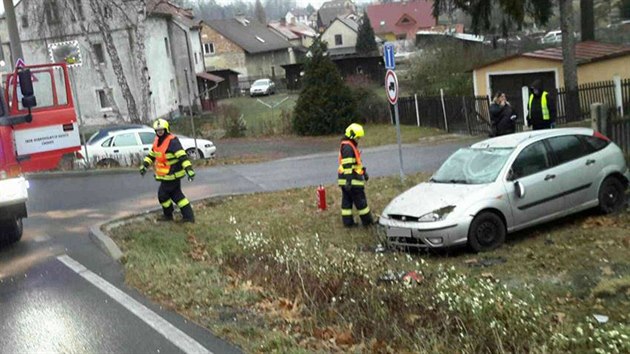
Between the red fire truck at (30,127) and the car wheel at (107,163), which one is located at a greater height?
the red fire truck at (30,127)

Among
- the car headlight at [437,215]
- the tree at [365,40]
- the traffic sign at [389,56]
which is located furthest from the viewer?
the tree at [365,40]

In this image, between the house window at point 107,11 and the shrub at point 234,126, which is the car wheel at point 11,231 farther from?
the house window at point 107,11

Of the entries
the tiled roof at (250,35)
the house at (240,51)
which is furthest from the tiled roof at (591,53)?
the tiled roof at (250,35)

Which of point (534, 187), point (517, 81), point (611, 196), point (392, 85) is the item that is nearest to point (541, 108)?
point (392, 85)

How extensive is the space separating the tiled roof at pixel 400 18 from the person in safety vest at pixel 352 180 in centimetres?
9201

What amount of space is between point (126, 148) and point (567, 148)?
16.3 metres

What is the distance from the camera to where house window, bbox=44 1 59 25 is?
118 feet

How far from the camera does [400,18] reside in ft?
333

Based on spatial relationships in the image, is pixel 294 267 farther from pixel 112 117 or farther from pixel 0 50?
pixel 112 117

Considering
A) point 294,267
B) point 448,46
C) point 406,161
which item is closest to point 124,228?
point 294,267

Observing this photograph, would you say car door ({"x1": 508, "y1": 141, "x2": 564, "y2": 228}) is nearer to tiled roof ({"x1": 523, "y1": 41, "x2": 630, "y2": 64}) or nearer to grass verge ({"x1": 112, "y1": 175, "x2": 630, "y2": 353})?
grass verge ({"x1": 112, "y1": 175, "x2": 630, "y2": 353})

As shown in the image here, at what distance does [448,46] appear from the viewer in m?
35.3

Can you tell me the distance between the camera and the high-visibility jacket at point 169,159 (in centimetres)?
1142

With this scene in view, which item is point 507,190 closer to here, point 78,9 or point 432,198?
point 432,198
